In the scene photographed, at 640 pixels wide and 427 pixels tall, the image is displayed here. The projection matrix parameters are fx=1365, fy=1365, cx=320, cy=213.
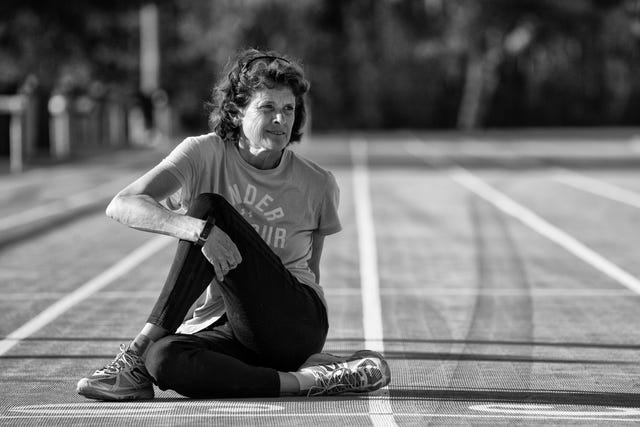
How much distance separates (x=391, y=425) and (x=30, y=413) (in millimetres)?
1421

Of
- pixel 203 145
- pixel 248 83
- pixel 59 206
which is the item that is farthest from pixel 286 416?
pixel 59 206

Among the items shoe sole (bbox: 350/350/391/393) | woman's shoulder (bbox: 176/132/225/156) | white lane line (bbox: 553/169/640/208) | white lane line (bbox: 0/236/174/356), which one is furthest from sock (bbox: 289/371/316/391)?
white lane line (bbox: 553/169/640/208)

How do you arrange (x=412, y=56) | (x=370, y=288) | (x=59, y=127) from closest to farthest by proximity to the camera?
(x=370, y=288) → (x=59, y=127) → (x=412, y=56)

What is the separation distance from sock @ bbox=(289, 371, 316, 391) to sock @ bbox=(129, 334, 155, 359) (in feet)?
2.00

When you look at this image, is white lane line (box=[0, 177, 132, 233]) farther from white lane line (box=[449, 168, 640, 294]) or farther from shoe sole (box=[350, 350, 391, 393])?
shoe sole (box=[350, 350, 391, 393])

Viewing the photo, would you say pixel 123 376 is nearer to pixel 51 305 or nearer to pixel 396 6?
pixel 51 305

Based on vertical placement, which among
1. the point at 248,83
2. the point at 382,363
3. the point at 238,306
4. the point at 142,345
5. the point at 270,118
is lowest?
the point at 382,363

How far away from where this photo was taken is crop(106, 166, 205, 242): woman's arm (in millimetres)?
5292

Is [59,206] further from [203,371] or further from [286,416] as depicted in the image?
[286,416]

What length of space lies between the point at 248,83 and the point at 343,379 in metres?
1.30

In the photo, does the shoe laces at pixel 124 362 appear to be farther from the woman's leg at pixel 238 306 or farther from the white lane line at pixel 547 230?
the white lane line at pixel 547 230

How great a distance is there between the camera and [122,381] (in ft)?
18.1

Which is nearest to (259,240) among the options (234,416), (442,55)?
(234,416)

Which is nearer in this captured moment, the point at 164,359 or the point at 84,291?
the point at 164,359
